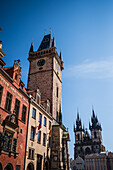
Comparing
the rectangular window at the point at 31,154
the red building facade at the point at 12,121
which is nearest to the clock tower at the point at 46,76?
the rectangular window at the point at 31,154

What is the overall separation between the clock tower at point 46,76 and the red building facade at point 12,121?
14.9 m

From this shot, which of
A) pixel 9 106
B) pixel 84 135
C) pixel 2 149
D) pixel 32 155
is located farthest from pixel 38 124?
pixel 84 135

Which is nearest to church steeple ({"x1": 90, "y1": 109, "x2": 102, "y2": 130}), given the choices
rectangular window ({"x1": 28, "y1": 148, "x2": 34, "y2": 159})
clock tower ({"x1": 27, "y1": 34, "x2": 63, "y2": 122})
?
clock tower ({"x1": 27, "y1": 34, "x2": 63, "y2": 122})

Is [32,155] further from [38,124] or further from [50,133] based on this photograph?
[50,133]

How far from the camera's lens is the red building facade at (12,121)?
17.3 meters

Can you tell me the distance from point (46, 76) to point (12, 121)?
23.3 m

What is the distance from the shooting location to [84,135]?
419 feet

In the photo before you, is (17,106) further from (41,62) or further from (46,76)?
(41,62)

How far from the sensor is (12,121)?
1862 centimetres

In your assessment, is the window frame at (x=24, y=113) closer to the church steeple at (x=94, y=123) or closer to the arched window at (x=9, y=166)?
the arched window at (x=9, y=166)

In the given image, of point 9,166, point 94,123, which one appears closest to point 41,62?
point 9,166

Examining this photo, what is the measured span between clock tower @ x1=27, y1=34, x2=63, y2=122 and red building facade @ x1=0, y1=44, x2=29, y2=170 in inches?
586

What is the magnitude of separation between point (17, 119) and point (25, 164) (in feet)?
20.4

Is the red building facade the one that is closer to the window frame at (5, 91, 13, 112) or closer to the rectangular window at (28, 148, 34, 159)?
the window frame at (5, 91, 13, 112)
